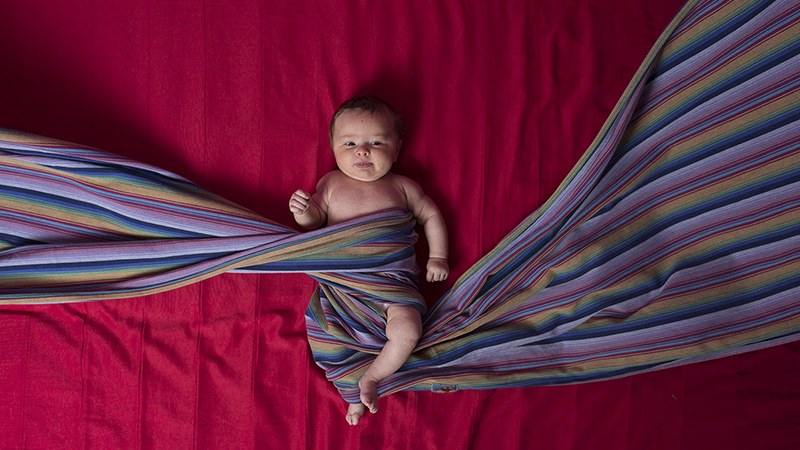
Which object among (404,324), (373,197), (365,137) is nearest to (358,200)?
(373,197)

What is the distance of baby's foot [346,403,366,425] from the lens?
1.10 meters

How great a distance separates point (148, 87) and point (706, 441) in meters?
1.48

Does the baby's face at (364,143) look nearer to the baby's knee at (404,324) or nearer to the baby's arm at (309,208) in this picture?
the baby's arm at (309,208)

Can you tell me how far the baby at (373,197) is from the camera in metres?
1.08

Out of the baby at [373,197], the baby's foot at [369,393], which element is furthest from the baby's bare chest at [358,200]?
the baby's foot at [369,393]

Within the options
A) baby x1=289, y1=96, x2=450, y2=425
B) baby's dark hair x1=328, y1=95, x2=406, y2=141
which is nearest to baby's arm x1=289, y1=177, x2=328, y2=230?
baby x1=289, y1=96, x2=450, y2=425

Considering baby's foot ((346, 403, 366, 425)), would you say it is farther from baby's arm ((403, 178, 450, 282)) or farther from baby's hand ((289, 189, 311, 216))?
baby's hand ((289, 189, 311, 216))

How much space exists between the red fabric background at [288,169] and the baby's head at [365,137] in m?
0.09

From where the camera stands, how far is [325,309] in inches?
44.3

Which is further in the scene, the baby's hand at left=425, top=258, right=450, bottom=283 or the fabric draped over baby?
the baby's hand at left=425, top=258, right=450, bottom=283

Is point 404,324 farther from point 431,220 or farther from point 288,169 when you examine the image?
point 288,169

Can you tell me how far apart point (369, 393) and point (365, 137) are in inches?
21.1

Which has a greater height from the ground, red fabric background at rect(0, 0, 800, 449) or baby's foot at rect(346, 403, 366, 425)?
red fabric background at rect(0, 0, 800, 449)

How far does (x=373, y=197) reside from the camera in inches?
44.4
